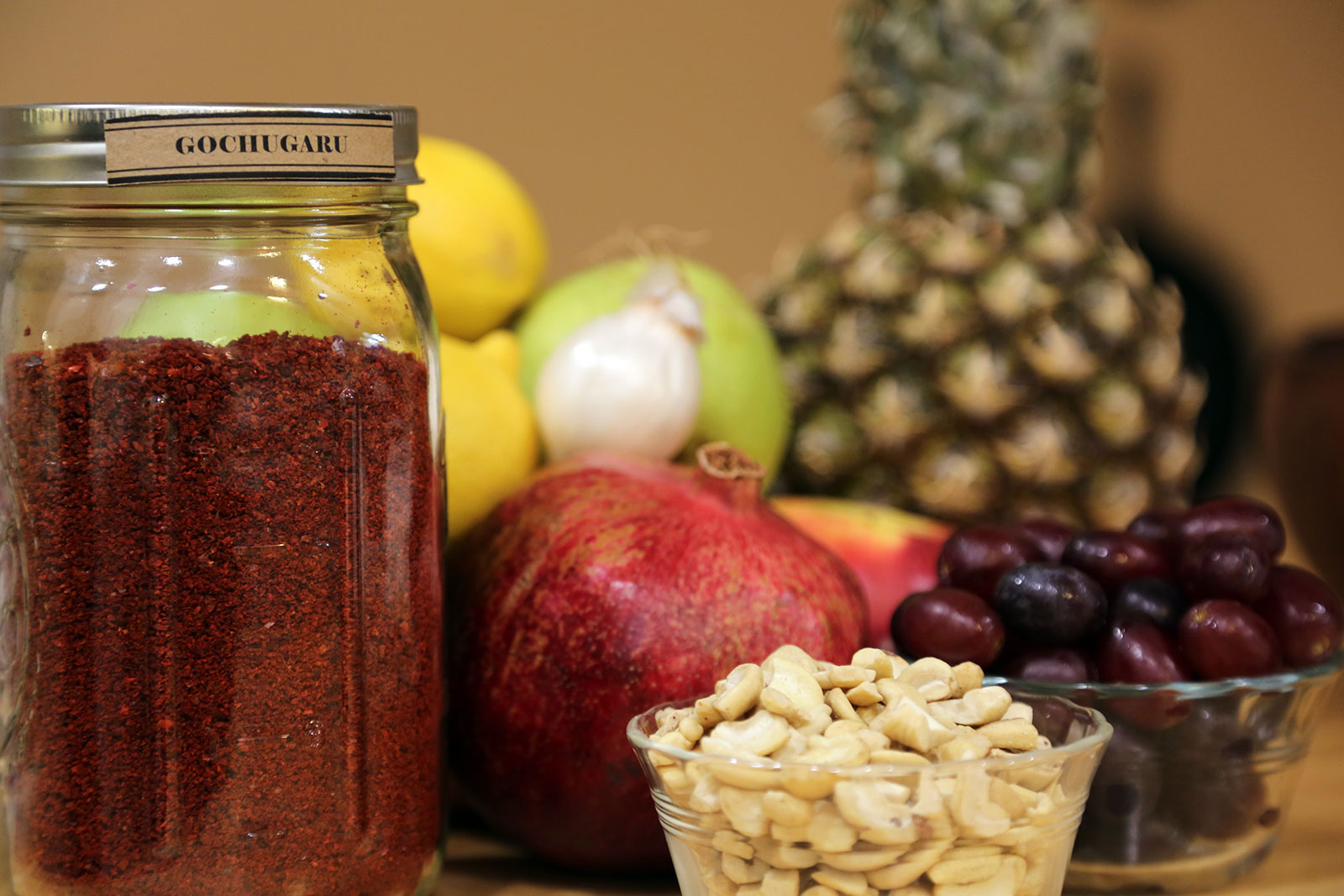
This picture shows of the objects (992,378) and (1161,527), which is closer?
(1161,527)

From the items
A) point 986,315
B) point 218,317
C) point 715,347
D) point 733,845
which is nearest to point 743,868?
point 733,845

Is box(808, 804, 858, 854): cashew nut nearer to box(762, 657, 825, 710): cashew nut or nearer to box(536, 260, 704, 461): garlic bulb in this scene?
box(762, 657, 825, 710): cashew nut

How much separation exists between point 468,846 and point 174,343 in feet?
0.92

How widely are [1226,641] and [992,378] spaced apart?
0.33 metres

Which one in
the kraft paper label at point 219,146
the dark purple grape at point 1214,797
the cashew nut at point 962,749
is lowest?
the dark purple grape at point 1214,797

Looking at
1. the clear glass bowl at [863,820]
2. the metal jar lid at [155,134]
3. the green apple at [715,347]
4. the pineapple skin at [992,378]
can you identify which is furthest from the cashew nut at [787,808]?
the pineapple skin at [992,378]

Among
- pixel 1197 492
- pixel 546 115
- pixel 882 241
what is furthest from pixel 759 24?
pixel 1197 492

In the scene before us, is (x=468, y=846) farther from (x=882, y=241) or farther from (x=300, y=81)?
(x=300, y=81)

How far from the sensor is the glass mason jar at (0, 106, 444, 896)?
407 mm

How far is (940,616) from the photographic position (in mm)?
489

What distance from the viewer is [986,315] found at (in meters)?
0.80

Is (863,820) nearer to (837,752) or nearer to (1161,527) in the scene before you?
(837,752)

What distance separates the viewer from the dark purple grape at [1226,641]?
0.48m

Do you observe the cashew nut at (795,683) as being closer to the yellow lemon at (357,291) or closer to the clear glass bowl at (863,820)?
the clear glass bowl at (863,820)
